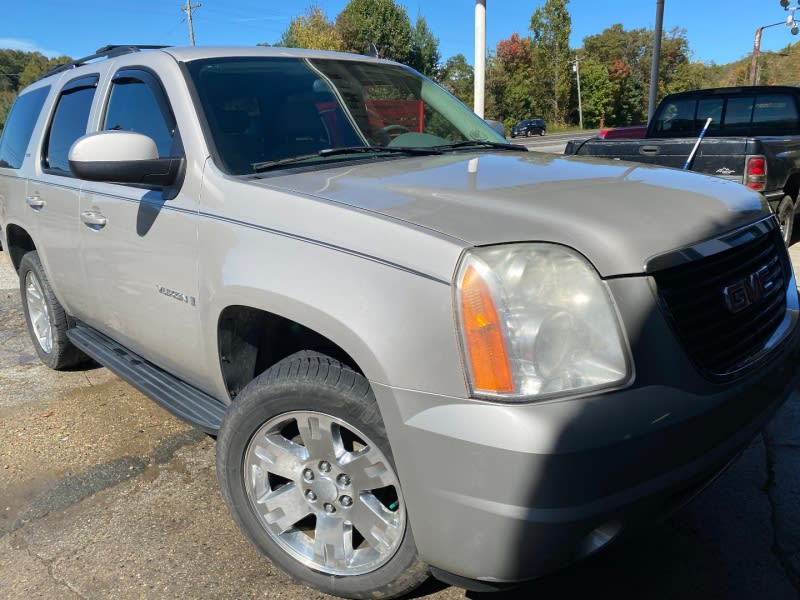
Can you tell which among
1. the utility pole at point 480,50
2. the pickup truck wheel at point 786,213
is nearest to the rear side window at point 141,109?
the pickup truck wheel at point 786,213

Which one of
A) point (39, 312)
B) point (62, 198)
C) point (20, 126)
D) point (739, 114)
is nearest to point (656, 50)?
point (739, 114)

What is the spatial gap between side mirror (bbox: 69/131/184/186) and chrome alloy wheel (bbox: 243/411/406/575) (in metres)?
1.09

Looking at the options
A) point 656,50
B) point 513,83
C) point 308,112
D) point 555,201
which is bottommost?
point 555,201

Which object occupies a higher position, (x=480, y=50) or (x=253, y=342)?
(x=480, y=50)

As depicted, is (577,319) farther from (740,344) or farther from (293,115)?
(293,115)

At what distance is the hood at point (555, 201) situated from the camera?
1.79 meters

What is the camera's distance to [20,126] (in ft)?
15.1

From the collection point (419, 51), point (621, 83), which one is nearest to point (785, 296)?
point (419, 51)

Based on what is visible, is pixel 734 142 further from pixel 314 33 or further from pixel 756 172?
pixel 314 33

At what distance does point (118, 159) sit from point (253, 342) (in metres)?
0.85

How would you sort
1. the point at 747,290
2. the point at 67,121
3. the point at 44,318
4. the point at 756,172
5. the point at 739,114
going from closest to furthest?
the point at 747,290
the point at 67,121
the point at 44,318
the point at 756,172
the point at 739,114

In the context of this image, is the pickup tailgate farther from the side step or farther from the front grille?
the side step

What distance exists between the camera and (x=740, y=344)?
80.5 inches

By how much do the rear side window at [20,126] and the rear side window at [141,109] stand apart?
1.23 m
